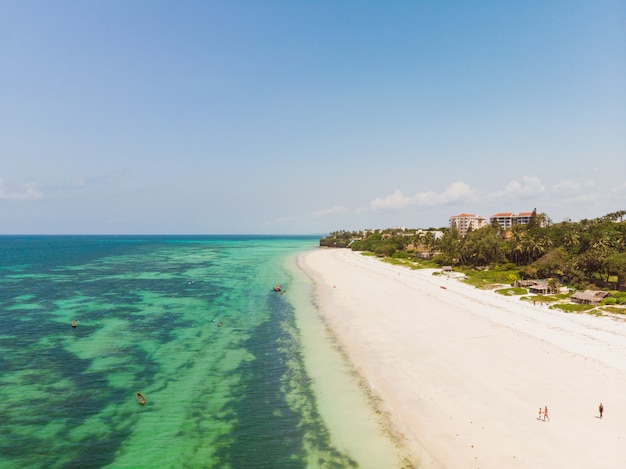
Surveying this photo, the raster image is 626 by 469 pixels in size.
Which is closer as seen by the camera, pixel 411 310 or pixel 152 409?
pixel 152 409

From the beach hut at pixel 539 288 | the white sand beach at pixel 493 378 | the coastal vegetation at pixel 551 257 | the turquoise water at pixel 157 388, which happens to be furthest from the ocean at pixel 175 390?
the coastal vegetation at pixel 551 257

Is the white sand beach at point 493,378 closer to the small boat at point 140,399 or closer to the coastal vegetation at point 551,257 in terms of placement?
the small boat at point 140,399

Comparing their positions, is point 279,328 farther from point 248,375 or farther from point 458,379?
point 458,379

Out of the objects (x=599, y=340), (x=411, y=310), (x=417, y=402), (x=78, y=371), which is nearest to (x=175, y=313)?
(x=78, y=371)

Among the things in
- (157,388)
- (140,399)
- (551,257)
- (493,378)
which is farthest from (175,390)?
(551,257)

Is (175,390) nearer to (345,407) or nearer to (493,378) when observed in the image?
(345,407)

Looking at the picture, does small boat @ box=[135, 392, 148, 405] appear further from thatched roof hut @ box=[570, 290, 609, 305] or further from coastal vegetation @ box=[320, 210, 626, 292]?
coastal vegetation @ box=[320, 210, 626, 292]

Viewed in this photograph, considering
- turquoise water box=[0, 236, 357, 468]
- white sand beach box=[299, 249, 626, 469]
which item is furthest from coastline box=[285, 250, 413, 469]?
white sand beach box=[299, 249, 626, 469]
